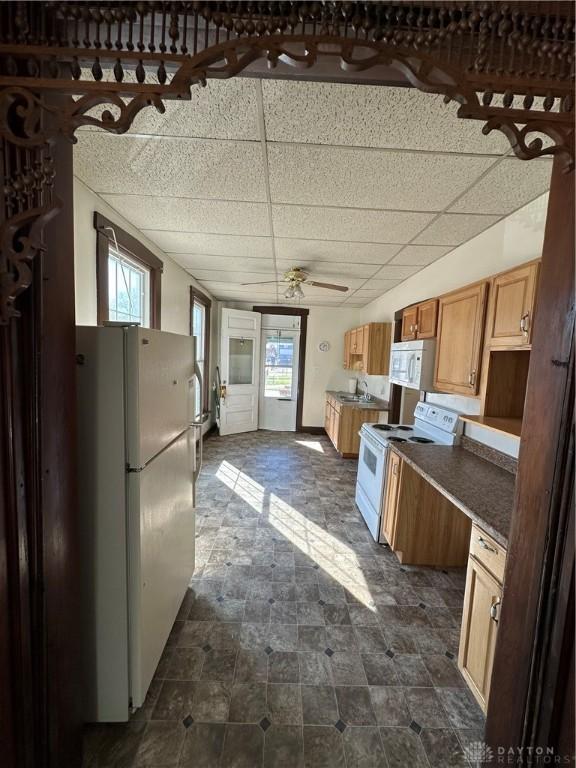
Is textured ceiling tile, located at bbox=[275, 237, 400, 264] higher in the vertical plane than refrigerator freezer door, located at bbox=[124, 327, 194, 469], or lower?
higher

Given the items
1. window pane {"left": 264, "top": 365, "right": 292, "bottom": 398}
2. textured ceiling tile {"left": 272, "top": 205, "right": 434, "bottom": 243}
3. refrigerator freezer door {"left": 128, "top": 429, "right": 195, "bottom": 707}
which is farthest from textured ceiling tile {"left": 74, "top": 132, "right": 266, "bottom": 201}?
window pane {"left": 264, "top": 365, "right": 292, "bottom": 398}

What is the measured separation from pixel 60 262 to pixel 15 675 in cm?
116

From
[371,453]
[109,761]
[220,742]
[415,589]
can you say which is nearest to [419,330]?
[371,453]

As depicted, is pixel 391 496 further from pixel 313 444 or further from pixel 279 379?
pixel 279 379

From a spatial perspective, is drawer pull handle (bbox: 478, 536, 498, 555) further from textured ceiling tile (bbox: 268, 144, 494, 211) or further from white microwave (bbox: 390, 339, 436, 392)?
textured ceiling tile (bbox: 268, 144, 494, 211)

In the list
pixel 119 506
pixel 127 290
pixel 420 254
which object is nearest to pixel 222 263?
pixel 127 290

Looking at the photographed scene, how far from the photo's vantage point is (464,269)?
2451 millimetres

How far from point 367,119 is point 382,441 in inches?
83.9

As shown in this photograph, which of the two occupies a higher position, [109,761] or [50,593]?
[50,593]

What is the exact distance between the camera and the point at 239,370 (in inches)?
221

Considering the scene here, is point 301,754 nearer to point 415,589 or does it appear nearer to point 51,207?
point 415,589

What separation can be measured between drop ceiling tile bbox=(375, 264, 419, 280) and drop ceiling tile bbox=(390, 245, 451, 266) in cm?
14

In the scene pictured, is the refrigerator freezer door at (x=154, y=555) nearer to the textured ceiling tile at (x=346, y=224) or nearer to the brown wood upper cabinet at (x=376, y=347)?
the textured ceiling tile at (x=346, y=224)

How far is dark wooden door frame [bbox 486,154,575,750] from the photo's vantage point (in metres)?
0.79
